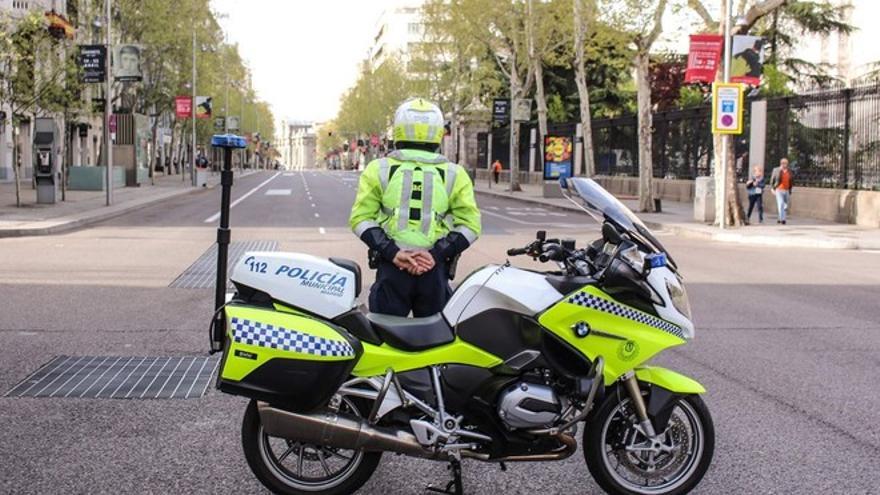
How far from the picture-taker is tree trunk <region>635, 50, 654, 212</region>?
96.5 feet

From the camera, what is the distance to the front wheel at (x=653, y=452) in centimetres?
447

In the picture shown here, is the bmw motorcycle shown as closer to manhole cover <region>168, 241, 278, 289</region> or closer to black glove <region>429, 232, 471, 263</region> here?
black glove <region>429, 232, 471, 263</region>

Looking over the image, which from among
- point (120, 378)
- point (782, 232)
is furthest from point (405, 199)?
point (782, 232)

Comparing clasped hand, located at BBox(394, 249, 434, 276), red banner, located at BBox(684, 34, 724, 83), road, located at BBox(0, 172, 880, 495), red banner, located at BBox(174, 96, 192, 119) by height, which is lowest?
road, located at BBox(0, 172, 880, 495)

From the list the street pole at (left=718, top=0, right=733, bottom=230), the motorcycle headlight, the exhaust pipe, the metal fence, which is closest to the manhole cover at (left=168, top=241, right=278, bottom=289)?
the exhaust pipe

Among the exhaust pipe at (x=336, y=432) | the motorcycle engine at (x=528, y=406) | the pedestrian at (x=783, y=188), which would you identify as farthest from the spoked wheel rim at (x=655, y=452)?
the pedestrian at (x=783, y=188)

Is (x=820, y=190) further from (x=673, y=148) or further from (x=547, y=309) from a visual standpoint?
(x=547, y=309)

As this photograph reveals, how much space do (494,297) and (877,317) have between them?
7786mm

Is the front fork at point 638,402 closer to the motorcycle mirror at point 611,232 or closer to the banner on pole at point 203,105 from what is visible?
the motorcycle mirror at point 611,232

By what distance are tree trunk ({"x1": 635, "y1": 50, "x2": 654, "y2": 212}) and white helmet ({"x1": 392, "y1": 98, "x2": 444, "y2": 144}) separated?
82.1 feet

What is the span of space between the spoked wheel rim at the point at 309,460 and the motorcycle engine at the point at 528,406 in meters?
0.70

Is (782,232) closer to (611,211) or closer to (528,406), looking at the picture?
(611,211)

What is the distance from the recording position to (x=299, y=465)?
4.49m

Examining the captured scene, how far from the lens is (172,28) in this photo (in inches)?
1889
